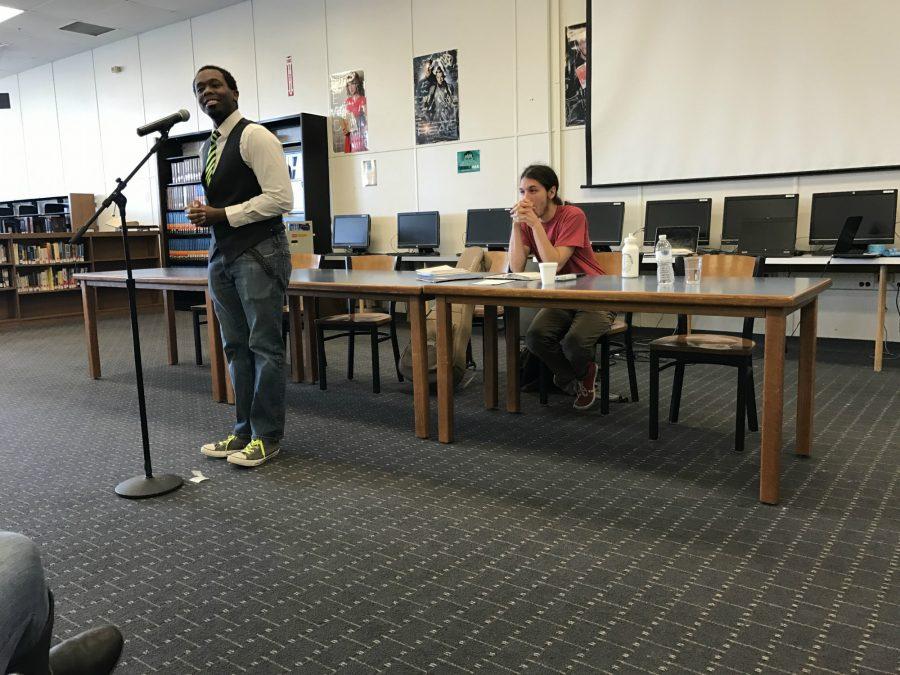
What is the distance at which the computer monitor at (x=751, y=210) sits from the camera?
15.3 ft

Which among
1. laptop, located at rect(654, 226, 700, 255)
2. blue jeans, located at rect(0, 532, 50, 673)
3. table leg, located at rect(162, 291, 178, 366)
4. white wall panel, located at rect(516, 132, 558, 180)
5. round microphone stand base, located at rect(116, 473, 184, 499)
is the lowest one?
round microphone stand base, located at rect(116, 473, 184, 499)

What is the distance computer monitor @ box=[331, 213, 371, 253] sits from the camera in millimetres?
6738

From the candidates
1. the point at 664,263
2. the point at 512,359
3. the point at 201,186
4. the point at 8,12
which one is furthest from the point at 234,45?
the point at 664,263

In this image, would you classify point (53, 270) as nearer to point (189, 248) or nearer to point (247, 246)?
point (189, 248)

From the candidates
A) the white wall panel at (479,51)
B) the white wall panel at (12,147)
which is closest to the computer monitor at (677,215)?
the white wall panel at (479,51)

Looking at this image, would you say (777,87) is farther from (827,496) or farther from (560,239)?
(827,496)

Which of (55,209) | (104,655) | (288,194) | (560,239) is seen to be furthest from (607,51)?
(55,209)

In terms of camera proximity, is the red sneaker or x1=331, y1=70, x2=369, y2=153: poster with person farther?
x1=331, y1=70, x2=369, y2=153: poster with person

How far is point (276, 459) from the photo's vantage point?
2.64m

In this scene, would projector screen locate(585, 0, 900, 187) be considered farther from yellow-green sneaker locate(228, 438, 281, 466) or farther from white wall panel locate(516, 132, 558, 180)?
yellow-green sneaker locate(228, 438, 281, 466)

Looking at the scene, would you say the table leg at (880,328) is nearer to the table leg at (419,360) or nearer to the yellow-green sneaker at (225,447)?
the table leg at (419,360)

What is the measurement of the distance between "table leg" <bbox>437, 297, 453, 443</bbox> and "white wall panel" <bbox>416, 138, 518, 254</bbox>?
3.54m

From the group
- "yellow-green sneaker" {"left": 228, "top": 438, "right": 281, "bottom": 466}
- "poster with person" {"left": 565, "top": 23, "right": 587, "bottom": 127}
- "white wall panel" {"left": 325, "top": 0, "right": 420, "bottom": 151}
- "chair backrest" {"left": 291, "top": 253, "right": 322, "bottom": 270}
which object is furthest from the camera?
"white wall panel" {"left": 325, "top": 0, "right": 420, "bottom": 151}

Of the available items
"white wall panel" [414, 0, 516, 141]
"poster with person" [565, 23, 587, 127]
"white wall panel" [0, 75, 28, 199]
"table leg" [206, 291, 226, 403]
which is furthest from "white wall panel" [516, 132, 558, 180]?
"white wall panel" [0, 75, 28, 199]
